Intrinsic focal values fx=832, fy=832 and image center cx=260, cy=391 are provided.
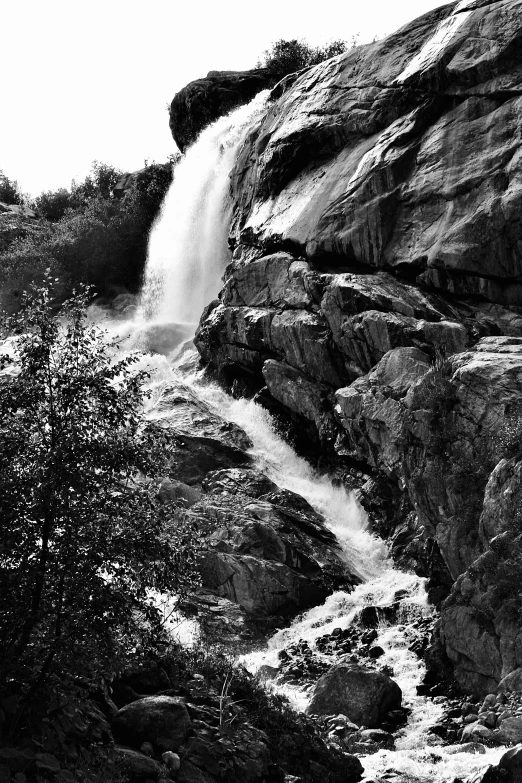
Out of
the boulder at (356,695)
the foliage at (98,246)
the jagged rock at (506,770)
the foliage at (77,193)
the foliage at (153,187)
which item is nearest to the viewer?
the jagged rock at (506,770)

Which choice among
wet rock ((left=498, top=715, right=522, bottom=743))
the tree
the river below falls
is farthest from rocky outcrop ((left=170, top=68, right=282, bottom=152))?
wet rock ((left=498, top=715, right=522, bottom=743))

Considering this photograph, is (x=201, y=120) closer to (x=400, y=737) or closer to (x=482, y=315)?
(x=482, y=315)

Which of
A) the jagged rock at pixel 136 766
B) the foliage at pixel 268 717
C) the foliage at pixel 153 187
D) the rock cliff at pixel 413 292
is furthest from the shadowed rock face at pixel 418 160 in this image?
the foliage at pixel 153 187

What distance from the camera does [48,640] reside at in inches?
485

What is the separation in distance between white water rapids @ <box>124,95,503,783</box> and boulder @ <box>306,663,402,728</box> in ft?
2.41

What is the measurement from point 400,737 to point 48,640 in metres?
9.97

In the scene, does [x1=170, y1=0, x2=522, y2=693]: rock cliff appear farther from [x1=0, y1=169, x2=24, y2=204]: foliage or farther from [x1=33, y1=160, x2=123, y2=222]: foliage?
[x1=0, y1=169, x2=24, y2=204]: foliage

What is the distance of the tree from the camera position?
40.2 feet

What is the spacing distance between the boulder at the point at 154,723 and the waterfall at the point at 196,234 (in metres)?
41.7

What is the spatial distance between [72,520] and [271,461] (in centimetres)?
2471

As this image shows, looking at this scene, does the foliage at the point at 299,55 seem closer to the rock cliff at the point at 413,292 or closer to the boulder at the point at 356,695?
the rock cliff at the point at 413,292

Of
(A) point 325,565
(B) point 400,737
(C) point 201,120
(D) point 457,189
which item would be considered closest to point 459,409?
(A) point 325,565

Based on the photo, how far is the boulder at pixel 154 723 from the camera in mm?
14430

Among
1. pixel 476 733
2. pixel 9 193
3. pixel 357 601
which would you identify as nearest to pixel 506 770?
pixel 476 733
